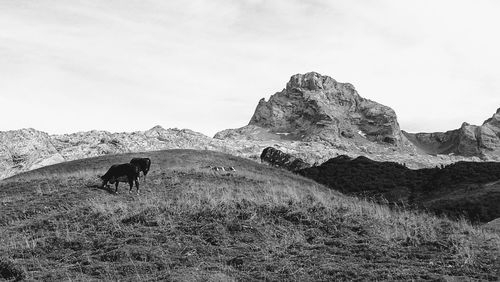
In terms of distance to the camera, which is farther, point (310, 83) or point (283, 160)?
point (310, 83)

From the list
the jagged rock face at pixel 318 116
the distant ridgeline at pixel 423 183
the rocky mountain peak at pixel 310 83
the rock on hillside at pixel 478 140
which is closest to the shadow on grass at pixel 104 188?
the distant ridgeline at pixel 423 183

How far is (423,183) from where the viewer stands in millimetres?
55188

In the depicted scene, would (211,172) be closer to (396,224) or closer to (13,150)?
(396,224)

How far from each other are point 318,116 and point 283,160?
101m

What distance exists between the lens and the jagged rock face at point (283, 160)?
235ft

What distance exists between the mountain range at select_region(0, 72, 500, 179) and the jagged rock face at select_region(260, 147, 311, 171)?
74.4ft

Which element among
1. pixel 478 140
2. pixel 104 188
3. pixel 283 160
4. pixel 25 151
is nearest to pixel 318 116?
pixel 478 140

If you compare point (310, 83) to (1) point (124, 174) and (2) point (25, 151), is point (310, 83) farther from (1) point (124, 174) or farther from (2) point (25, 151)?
(1) point (124, 174)

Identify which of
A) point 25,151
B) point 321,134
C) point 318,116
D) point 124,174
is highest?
point 318,116

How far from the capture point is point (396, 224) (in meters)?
15.7

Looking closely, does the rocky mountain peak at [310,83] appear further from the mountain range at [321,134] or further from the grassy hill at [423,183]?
the grassy hill at [423,183]

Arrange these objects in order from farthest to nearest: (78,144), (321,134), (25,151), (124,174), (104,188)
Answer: (321,134) < (78,144) < (25,151) < (104,188) < (124,174)

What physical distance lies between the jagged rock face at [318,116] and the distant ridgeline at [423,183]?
97.8 m

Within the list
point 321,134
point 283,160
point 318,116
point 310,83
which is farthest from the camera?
point 310,83
